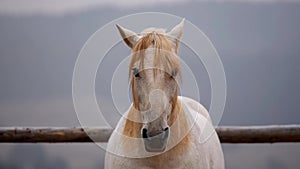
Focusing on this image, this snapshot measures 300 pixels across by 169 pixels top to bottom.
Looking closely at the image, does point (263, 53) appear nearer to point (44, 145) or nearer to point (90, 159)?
point (90, 159)

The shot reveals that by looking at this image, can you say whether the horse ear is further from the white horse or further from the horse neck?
the horse neck

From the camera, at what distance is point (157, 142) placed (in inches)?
54.5

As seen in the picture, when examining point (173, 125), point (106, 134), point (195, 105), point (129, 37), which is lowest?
point (106, 134)

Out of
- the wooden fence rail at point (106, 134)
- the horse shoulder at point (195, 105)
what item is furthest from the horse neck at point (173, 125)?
the wooden fence rail at point (106, 134)

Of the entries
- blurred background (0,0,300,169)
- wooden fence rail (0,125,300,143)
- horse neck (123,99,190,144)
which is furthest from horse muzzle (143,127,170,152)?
blurred background (0,0,300,169)

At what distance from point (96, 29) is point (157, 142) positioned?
6.53 feet

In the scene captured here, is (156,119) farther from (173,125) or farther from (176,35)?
(176,35)

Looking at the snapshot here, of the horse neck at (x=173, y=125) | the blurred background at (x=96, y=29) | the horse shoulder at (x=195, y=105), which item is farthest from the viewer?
the blurred background at (x=96, y=29)

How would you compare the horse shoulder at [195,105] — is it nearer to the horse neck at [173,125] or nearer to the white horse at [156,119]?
the white horse at [156,119]

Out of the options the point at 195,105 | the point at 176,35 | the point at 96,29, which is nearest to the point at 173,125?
the point at 176,35

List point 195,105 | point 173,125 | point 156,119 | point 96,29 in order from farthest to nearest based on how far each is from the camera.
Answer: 1. point 96,29
2. point 195,105
3. point 173,125
4. point 156,119

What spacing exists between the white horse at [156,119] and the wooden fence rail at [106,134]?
1.04 m

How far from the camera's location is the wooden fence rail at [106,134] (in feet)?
9.23

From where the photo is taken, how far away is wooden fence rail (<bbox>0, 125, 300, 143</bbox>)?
9.23ft
